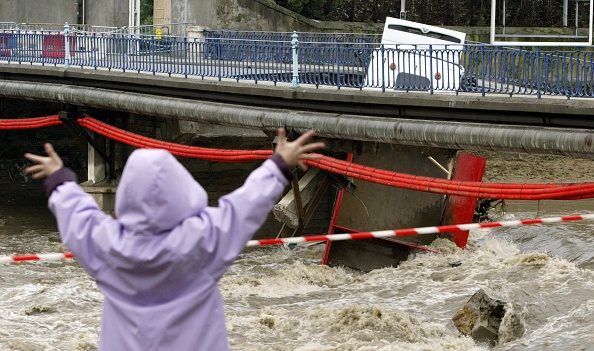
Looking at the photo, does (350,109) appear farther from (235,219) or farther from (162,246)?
(162,246)

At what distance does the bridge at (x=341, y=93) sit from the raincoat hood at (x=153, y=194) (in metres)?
8.68

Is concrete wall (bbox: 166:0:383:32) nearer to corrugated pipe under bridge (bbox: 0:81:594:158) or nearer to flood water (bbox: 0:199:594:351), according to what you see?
corrugated pipe under bridge (bbox: 0:81:594:158)

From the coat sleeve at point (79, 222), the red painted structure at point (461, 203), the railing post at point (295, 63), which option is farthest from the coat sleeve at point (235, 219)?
the red painted structure at point (461, 203)

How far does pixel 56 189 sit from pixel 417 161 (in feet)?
42.3

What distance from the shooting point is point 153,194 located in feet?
9.67

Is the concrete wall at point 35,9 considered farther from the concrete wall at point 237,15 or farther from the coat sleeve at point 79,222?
the coat sleeve at point 79,222

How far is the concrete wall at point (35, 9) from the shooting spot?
2623 cm

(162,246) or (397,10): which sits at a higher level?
(397,10)

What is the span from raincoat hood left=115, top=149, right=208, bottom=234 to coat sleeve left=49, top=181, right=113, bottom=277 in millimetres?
154

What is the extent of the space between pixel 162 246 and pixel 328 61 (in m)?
11.2

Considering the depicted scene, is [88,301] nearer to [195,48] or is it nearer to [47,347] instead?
[47,347]

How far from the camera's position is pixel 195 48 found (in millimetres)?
15969

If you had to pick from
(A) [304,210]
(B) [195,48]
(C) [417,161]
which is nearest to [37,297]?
(A) [304,210]

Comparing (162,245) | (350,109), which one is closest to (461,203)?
(350,109)
